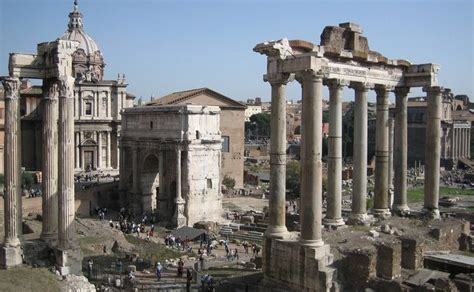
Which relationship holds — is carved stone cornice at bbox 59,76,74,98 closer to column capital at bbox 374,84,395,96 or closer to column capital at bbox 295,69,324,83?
column capital at bbox 295,69,324,83

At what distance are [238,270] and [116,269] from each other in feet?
14.7

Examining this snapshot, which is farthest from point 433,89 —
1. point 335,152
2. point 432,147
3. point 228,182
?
point 228,182

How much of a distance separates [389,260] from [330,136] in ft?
13.5

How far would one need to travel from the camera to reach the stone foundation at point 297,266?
527 inches

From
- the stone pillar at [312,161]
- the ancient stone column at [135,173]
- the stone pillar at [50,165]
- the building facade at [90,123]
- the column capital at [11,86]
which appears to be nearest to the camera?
the stone pillar at [312,161]

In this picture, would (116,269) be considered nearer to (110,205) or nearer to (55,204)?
(55,204)

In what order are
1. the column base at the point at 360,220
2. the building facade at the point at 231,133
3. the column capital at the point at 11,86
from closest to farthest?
the column capital at the point at 11,86 → the column base at the point at 360,220 → the building facade at the point at 231,133

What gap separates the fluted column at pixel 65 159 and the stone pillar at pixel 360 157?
27.6 feet

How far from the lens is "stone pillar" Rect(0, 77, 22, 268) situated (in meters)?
15.5

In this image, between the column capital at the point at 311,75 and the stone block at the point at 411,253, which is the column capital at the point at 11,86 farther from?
the stone block at the point at 411,253

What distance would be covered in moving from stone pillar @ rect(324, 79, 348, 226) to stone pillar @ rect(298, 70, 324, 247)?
2.37 metres

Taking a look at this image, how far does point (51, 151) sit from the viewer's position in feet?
52.3

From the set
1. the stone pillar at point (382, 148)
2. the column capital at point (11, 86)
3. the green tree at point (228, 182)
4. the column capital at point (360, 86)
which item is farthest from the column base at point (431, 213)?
the green tree at point (228, 182)

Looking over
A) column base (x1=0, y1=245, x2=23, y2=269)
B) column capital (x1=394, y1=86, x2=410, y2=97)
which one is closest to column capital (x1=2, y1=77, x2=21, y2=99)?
column base (x1=0, y1=245, x2=23, y2=269)
